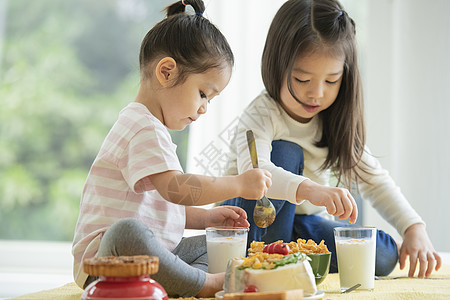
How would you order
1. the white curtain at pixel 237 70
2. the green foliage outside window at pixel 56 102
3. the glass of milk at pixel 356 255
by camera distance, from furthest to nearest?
the green foliage outside window at pixel 56 102 → the white curtain at pixel 237 70 → the glass of milk at pixel 356 255

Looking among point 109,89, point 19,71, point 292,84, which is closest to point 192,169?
point 292,84

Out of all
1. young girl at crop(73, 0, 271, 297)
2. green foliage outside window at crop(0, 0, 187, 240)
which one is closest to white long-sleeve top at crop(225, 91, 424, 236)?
young girl at crop(73, 0, 271, 297)

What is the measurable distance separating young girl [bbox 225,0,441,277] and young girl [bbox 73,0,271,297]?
0.95ft

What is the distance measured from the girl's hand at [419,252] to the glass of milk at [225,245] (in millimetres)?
612

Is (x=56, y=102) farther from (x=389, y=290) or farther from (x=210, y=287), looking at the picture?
(x=389, y=290)

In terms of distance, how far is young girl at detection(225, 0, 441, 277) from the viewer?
1.56 meters

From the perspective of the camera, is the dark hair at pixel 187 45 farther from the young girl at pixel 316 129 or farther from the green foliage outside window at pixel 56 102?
the green foliage outside window at pixel 56 102

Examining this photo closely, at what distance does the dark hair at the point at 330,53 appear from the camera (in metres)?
1.57

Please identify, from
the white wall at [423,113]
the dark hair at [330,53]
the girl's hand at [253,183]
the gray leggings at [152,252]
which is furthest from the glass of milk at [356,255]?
the white wall at [423,113]

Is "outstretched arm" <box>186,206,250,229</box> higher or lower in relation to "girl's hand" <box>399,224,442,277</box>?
higher

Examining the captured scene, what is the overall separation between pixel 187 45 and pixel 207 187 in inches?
15.2

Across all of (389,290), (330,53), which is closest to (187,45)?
(330,53)

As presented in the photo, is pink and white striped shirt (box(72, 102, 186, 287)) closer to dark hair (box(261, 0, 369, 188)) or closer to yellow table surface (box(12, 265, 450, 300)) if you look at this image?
yellow table surface (box(12, 265, 450, 300))

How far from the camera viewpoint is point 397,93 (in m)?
2.45
